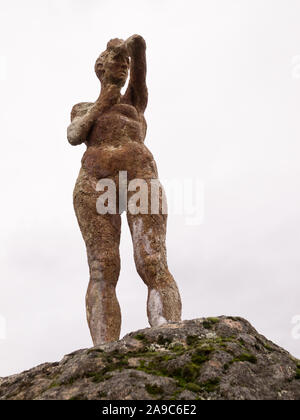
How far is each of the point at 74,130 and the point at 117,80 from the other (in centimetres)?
123

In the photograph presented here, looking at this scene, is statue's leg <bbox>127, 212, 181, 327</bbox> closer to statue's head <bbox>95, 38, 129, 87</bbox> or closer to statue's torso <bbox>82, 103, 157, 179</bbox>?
statue's torso <bbox>82, 103, 157, 179</bbox>

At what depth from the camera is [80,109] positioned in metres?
9.84

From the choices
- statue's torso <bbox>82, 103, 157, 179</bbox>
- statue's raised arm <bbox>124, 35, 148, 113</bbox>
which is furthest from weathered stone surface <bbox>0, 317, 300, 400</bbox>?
statue's raised arm <bbox>124, 35, 148, 113</bbox>

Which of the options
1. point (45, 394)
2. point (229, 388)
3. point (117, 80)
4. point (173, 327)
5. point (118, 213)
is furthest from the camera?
point (117, 80)

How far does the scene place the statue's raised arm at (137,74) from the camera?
8914 mm

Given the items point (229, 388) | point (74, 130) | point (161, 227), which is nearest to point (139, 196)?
point (161, 227)

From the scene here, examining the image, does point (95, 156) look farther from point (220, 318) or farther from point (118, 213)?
point (220, 318)

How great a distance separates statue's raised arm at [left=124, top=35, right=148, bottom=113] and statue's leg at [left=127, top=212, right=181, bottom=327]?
2.54 metres

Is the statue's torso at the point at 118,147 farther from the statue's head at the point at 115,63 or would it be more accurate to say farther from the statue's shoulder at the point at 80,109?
the statue's shoulder at the point at 80,109

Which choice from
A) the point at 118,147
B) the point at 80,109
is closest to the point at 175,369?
the point at 118,147

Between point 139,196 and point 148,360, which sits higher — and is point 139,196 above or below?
above

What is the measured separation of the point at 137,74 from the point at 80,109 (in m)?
1.29

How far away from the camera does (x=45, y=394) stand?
4.83m

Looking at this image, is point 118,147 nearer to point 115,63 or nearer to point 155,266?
point 115,63
